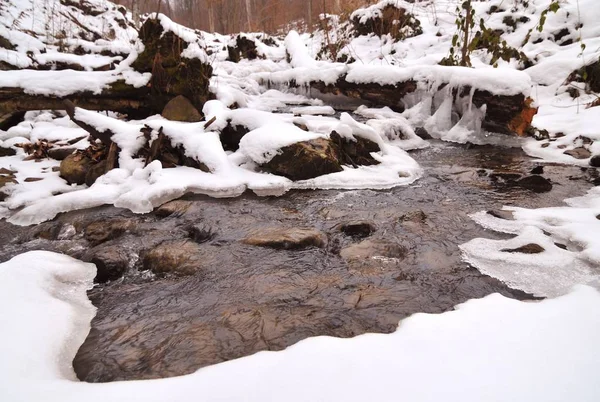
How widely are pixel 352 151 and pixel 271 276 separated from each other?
8.93ft

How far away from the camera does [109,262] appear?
2504 millimetres

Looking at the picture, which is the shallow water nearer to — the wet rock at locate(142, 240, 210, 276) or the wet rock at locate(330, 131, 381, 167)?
the wet rock at locate(142, 240, 210, 276)

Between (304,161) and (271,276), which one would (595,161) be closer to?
(304,161)

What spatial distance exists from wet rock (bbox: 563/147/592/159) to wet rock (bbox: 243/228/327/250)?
389 cm

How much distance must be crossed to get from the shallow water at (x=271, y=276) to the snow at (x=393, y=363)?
246 mm

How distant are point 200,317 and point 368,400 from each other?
1.13m

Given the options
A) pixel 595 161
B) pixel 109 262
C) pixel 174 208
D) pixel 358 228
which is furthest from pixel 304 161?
pixel 595 161

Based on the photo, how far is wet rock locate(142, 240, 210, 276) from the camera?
2.46 m

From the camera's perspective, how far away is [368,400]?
116 centimetres

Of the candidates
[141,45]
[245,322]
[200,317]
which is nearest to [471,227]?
[245,322]

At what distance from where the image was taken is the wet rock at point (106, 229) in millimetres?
2979

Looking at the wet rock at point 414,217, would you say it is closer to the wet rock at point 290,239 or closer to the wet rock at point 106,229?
the wet rock at point 290,239

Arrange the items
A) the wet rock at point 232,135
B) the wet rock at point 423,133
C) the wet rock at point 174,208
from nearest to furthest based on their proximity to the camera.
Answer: the wet rock at point 174,208 → the wet rock at point 232,135 → the wet rock at point 423,133

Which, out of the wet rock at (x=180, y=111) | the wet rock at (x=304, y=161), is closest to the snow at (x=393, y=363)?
the wet rock at (x=304, y=161)
